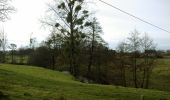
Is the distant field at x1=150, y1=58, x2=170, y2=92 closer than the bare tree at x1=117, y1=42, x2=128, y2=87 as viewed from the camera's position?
No

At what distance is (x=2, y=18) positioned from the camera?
2817 cm

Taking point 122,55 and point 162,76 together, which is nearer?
point 122,55

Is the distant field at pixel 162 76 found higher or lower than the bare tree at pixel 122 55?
lower

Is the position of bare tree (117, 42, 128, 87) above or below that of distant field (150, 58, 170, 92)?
above

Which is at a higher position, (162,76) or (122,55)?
(122,55)

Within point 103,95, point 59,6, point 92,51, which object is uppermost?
point 59,6

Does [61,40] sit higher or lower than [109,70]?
higher

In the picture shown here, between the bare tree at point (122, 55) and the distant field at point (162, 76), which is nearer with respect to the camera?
the bare tree at point (122, 55)

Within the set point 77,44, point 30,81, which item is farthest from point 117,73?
point 30,81

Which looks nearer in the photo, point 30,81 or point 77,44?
point 30,81

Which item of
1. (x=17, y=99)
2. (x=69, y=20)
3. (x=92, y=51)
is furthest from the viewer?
(x=92, y=51)

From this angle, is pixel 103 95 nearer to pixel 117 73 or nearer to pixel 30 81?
pixel 30 81

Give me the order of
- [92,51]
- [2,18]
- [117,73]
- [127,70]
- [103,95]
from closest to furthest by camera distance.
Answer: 1. [103,95]
2. [2,18]
3. [92,51]
4. [117,73]
5. [127,70]

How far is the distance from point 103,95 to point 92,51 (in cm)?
4026
